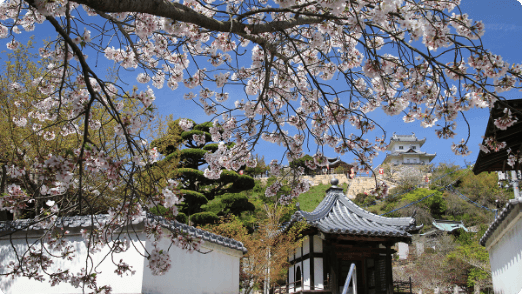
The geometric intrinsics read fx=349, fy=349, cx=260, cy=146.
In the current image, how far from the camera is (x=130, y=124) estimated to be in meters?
2.65

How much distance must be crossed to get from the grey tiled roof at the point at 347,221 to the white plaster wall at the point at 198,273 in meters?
2.57

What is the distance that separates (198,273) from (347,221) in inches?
214

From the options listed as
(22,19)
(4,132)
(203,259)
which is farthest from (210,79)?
(4,132)

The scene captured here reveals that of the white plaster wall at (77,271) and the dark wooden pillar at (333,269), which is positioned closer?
the white plaster wall at (77,271)

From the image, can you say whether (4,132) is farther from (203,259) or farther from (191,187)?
(191,187)

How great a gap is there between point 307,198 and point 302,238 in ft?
78.1

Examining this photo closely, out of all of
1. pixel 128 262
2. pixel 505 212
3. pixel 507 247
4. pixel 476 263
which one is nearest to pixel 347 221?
pixel 507 247

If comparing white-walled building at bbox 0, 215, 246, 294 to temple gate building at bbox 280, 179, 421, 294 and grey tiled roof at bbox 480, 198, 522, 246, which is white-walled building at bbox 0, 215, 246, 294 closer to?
temple gate building at bbox 280, 179, 421, 294

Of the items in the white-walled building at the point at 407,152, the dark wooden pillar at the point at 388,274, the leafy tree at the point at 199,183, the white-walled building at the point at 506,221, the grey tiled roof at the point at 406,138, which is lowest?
the dark wooden pillar at the point at 388,274

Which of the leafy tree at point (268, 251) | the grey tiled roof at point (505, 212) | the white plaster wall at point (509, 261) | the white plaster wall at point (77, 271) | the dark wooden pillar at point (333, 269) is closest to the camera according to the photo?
the grey tiled roof at point (505, 212)

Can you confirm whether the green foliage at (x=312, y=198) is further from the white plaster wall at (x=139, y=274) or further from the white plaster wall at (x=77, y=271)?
the white plaster wall at (x=77, y=271)

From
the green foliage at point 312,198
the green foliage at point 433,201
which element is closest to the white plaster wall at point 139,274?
the green foliage at point 433,201

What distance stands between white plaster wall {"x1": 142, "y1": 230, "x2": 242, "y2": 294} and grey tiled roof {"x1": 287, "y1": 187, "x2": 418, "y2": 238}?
257cm

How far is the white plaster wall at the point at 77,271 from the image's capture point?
5.67 meters
